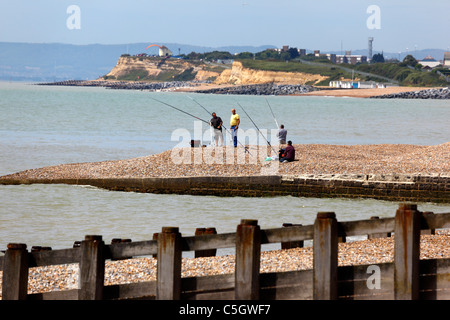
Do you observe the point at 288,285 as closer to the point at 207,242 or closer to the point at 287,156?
the point at 207,242

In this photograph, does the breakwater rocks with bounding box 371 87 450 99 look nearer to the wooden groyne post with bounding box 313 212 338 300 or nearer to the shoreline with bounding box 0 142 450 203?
the shoreline with bounding box 0 142 450 203

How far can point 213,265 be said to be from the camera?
33.7 feet

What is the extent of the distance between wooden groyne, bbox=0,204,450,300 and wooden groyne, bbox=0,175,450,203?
1343 centimetres

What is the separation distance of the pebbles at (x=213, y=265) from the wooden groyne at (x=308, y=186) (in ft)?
30.9

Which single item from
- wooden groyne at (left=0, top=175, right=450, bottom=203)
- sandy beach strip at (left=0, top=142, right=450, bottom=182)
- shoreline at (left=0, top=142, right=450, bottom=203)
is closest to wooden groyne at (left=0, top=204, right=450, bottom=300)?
wooden groyne at (left=0, top=175, right=450, bottom=203)

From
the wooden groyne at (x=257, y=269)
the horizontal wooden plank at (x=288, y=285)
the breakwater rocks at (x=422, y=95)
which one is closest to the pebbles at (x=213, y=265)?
the wooden groyne at (x=257, y=269)

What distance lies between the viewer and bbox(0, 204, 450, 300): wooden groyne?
6895mm

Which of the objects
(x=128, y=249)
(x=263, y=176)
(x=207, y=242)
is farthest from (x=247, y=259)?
(x=263, y=176)

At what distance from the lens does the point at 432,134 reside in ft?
182

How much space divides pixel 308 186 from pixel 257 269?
14.6 metres

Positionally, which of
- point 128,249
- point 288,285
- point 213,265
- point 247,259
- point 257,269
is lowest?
point 213,265

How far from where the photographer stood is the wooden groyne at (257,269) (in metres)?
6.89
